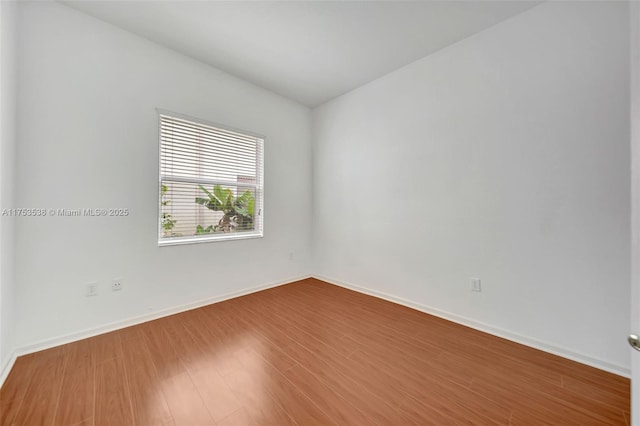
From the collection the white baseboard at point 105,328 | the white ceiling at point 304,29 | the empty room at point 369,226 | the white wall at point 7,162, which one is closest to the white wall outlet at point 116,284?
the empty room at point 369,226

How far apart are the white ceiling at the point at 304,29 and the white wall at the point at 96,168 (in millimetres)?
288

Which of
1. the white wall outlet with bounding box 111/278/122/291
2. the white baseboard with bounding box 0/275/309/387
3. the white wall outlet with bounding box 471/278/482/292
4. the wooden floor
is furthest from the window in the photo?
the white wall outlet with bounding box 471/278/482/292

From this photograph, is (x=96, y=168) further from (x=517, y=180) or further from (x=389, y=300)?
(x=517, y=180)

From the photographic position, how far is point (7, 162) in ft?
5.79

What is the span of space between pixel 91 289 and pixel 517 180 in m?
3.96

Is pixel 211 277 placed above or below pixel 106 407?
above

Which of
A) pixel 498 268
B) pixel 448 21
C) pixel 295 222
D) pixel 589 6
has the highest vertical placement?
pixel 448 21

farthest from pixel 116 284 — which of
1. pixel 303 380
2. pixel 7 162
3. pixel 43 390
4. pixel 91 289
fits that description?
pixel 303 380

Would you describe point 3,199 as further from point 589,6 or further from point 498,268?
point 589,6

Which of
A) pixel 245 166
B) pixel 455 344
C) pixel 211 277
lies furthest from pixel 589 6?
pixel 211 277

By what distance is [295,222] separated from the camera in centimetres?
396

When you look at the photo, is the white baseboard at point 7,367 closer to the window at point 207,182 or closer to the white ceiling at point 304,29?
the window at point 207,182

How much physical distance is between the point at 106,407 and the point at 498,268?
10.2ft

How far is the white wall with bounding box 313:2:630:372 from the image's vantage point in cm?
183
